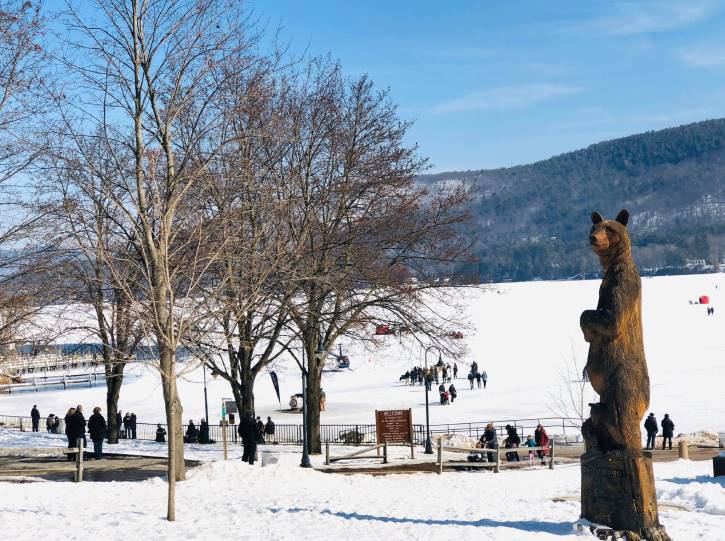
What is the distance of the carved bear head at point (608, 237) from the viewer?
1430 cm

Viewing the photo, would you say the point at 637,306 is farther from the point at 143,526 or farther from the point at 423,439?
the point at 423,439

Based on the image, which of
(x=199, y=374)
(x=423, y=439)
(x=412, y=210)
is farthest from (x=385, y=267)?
(x=199, y=374)

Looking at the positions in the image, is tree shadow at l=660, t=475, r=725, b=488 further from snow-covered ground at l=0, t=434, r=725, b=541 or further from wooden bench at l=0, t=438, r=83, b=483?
wooden bench at l=0, t=438, r=83, b=483

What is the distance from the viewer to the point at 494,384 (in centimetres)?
5134

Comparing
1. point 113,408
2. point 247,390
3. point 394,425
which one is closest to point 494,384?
point 394,425

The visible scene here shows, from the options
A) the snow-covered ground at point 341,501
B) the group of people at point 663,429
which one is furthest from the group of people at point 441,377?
the group of people at point 663,429

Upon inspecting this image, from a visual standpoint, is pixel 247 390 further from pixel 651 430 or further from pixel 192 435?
pixel 651 430

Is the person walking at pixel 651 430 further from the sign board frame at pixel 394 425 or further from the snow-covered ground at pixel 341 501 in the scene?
the sign board frame at pixel 394 425

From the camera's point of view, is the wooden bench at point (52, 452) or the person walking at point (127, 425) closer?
the wooden bench at point (52, 452)

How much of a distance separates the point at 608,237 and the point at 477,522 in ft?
16.8

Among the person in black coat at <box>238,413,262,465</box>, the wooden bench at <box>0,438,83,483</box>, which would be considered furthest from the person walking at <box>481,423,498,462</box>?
the wooden bench at <box>0,438,83,483</box>

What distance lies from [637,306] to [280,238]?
10.4m

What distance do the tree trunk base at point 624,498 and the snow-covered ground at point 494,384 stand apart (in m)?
14.4

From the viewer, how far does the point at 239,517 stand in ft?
51.6
